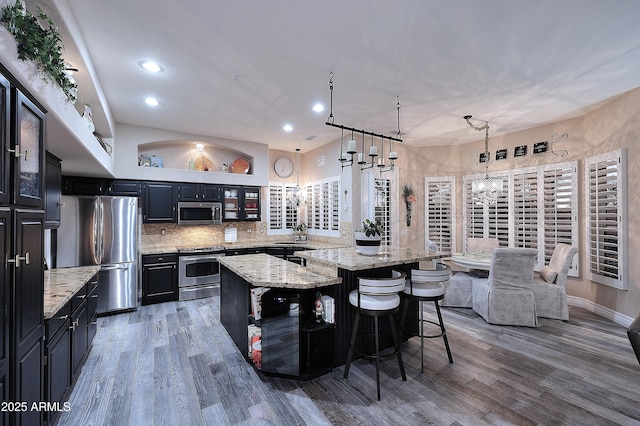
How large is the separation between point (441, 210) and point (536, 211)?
175cm

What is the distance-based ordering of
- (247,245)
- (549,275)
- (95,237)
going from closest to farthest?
(549,275), (95,237), (247,245)

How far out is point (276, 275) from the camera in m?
2.78

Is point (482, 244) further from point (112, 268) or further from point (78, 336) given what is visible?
point (112, 268)

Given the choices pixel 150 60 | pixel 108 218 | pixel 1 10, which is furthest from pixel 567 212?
pixel 108 218

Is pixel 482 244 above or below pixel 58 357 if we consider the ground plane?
above

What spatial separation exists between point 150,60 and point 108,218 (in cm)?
273

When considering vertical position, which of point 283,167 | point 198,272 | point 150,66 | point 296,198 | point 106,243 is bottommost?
point 198,272

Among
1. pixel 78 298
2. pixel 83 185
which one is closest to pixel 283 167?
pixel 83 185

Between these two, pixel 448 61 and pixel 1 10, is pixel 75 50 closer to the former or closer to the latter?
pixel 1 10

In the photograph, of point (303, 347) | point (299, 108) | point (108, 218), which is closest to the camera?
point (303, 347)

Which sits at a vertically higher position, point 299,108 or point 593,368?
point 299,108

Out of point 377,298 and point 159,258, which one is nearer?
point 377,298

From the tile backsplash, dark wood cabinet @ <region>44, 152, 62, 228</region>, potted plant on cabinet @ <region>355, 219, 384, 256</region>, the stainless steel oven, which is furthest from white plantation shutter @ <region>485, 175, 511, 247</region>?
dark wood cabinet @ <region>44, 152, 62, 228</region>

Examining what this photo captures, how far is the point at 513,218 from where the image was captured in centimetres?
554
